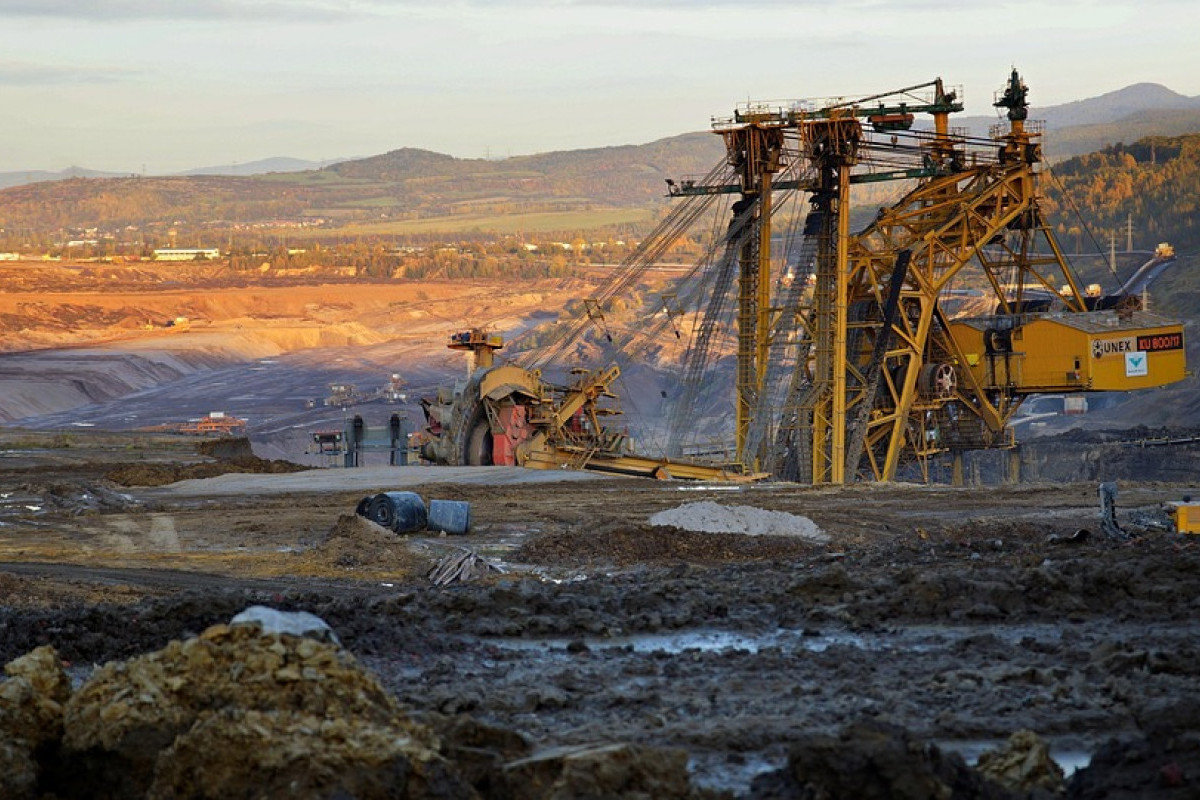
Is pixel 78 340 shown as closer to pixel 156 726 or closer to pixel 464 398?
pixel 464 398

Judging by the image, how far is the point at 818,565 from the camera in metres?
19.0

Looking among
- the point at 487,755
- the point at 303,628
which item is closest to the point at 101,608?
the point at 303,628

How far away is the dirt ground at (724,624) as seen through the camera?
10086mm

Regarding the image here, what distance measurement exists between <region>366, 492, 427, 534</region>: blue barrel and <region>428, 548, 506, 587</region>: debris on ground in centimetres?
384

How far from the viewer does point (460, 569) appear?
20984mm

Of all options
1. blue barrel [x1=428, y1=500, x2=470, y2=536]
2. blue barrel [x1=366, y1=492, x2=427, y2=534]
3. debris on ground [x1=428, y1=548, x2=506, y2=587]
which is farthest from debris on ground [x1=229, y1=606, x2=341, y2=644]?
blue barrel [x1=428, y1=500, x2=470, y2=536]

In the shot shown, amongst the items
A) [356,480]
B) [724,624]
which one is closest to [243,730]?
[724,624]

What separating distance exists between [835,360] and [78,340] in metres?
83.1

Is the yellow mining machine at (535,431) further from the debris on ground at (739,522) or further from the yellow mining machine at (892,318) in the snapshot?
the debris on ground at (739,522)

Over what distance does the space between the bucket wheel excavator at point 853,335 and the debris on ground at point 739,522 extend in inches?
531

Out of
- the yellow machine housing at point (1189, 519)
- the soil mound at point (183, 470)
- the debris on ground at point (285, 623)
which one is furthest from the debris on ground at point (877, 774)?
the soil mound at point (183, 470)

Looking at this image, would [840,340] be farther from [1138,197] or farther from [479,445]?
[1138,197]

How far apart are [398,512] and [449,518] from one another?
76 cm

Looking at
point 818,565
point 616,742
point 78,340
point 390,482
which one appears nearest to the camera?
point 616,742
